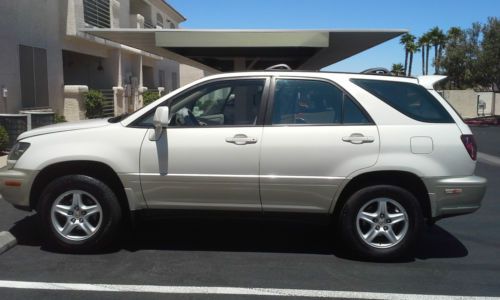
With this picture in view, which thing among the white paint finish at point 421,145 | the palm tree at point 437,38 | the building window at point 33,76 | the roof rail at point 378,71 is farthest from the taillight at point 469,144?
the palm tree at point 437,38

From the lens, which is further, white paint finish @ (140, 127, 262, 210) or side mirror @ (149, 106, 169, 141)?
white paint finish @ (140, 127, 262, 210)

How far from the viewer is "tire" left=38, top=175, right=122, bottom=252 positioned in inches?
208

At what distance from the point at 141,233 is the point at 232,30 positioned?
433 cm

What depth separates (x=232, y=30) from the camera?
9.13 m

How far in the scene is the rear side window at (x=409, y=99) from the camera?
5.20 metres

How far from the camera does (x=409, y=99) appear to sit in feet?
17.4

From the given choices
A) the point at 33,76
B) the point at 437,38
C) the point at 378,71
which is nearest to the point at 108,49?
the point at 33,76

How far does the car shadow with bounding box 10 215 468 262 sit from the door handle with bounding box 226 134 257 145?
0.87m

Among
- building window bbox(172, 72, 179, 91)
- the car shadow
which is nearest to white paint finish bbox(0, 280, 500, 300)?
the car shadow

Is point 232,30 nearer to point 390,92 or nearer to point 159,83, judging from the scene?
point 390,92

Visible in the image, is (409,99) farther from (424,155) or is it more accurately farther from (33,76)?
(33,76)

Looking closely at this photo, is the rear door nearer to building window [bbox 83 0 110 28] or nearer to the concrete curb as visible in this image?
the concrete curb

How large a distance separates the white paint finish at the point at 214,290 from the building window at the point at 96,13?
54.3 ft

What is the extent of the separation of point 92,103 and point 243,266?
15.1 m
